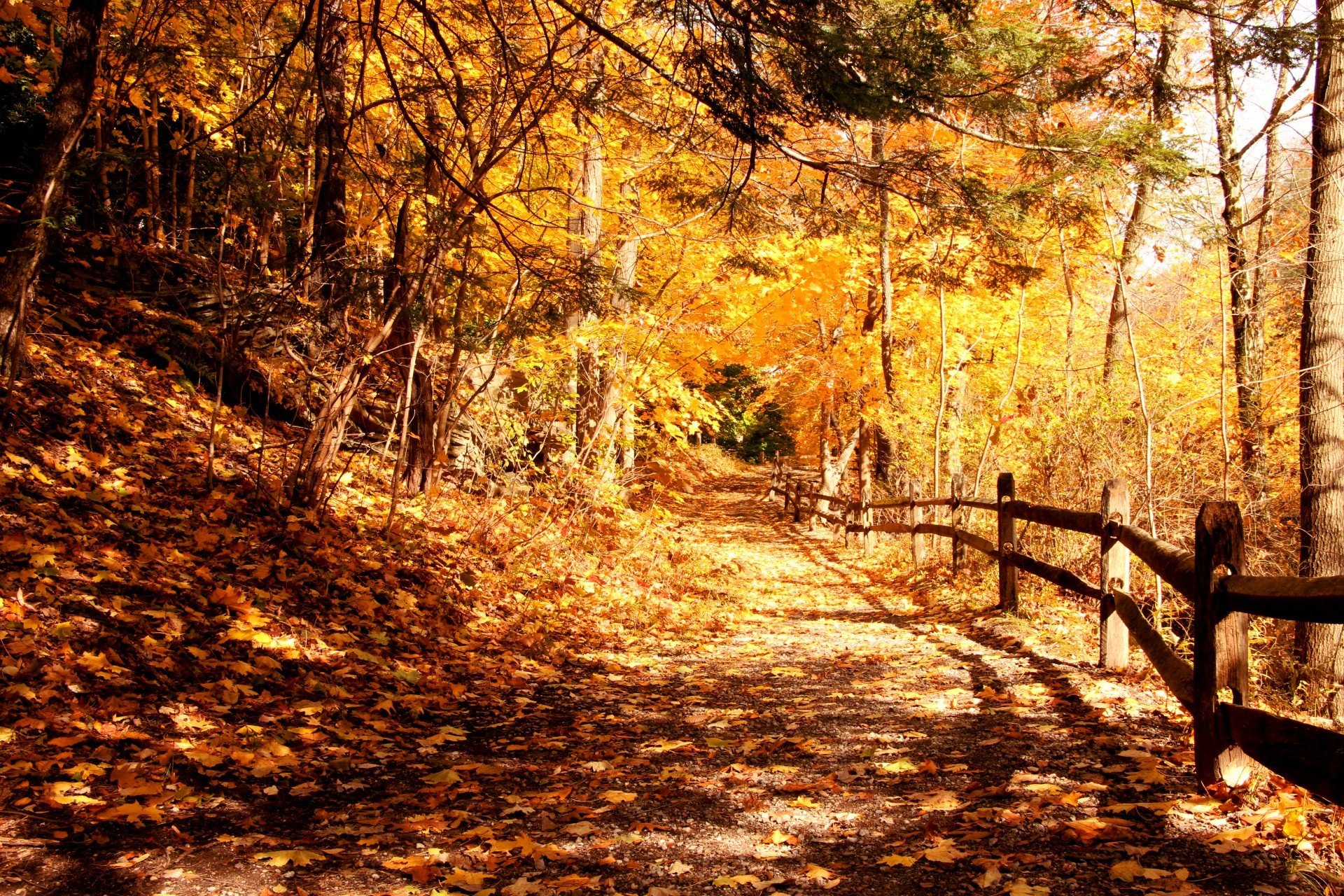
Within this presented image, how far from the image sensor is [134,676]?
414cm

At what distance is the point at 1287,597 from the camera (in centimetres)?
278

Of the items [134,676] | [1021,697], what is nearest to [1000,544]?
[1021,697]

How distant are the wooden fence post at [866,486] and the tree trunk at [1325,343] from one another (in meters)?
8.92

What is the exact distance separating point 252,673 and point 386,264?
12.0ft

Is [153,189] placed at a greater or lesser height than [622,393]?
greater

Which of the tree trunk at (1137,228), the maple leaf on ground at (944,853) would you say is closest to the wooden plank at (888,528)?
the tree trunk at (1137,228)

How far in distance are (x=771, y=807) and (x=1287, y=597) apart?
216cm

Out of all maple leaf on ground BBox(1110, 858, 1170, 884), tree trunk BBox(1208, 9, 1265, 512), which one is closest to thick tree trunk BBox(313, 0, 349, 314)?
maple leaf on ground BBox(1110, 858, 1170, 884)

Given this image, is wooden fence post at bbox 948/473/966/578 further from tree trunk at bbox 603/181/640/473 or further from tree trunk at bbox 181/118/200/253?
tree trunk at bbox 181/118/200/253

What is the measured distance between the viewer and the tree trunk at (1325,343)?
7.11m

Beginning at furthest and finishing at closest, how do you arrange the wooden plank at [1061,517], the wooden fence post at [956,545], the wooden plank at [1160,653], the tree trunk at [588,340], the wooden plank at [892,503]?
1. the wooden plank at [892,503]
2. the wooden fence post at [956,545]
3. the tree trunk at [588,340]
4. the wooden plank at [1061,517]
5. the wooden plank at [1160,653]

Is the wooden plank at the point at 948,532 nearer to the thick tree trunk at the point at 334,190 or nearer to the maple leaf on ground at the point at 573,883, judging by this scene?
the maple leaf on ground at the point at 573,883

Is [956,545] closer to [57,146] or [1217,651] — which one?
[1217,651]

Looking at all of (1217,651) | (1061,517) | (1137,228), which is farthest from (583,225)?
(1217,651)
